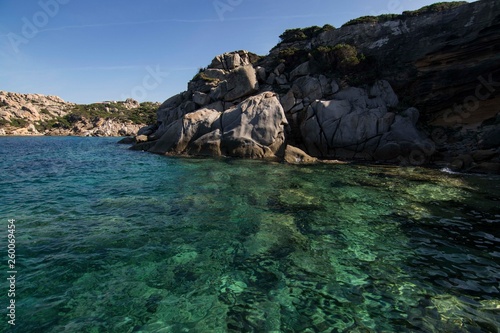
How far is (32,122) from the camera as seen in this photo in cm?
10981

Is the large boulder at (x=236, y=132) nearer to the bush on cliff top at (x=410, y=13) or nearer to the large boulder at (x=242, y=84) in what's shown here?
the large boulder at (x=242, y=84)

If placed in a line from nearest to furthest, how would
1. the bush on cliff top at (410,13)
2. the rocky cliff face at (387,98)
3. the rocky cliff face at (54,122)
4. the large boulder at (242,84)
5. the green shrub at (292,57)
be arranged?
the rocky cliff face at (387,98), the bush on cliff top at (410,13), the large boulder at (242,84), the green shrub at (292,57), the rocky cliff face at (54,122)

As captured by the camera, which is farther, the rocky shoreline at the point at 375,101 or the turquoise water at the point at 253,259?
the rocky shoreline at the point at 375,101

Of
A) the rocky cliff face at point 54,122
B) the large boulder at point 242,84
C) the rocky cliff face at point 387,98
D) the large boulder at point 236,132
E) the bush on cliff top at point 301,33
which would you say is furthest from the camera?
the rocky cliff face at point 54,122

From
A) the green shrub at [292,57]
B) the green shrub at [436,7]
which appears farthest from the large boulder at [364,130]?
the green shrub at [292,57]

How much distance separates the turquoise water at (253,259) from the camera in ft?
16.6

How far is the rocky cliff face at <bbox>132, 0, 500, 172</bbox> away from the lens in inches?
979

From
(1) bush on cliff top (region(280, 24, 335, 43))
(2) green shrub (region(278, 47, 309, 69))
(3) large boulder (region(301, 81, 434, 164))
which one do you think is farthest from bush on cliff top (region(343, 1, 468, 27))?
(3) large boulder (region(301, 81, 434, 164))

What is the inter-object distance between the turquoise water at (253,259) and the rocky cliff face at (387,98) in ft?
40.5

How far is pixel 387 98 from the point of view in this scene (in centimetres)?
2984

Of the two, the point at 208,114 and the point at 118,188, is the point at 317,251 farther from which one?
the point at 208,114

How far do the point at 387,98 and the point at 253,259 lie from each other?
29.3m

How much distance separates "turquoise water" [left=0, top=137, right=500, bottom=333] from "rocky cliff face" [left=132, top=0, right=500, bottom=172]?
40.5 ft

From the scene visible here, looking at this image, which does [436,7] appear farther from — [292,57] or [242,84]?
[242,84]
